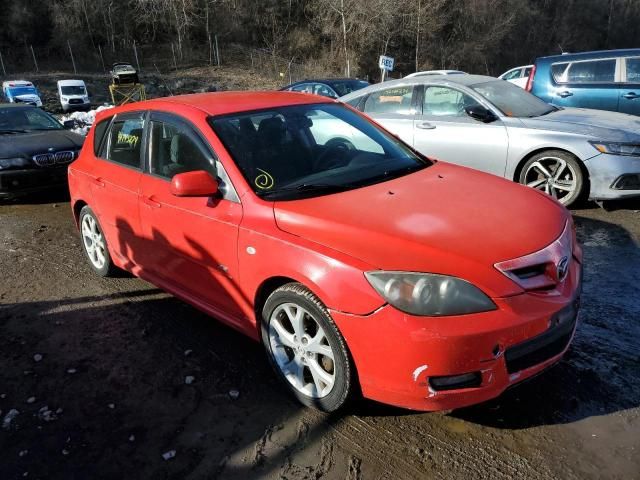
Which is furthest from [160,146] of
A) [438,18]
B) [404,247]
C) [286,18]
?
[286,18]

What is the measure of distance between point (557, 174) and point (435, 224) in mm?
3883

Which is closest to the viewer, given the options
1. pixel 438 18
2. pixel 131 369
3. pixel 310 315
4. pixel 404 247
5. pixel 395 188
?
pixel 404 247

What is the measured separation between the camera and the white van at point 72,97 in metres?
26.3

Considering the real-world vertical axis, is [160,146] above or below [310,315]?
above

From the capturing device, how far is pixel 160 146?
3701 mm

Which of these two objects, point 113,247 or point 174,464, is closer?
point 174,464

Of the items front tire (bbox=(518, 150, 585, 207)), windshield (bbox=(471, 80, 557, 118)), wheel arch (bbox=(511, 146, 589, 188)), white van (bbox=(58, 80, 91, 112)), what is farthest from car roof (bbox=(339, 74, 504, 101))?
white van (bbox=(58, 80, 91, 112))

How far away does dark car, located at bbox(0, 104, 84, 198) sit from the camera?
731cm

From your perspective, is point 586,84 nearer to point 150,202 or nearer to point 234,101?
point 234,101

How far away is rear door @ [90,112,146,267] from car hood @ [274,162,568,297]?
1598 mm

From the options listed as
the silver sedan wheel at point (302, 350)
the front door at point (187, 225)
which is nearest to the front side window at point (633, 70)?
the front door at point (187, 225)

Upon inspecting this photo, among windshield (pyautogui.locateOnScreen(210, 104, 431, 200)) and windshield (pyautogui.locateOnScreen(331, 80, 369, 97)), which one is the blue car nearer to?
windshield (pyautogui.locateOnScreen(331, 80, 369, 97))

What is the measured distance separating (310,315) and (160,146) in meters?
1.88

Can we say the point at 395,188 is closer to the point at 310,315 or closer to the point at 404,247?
the point at 404,247
